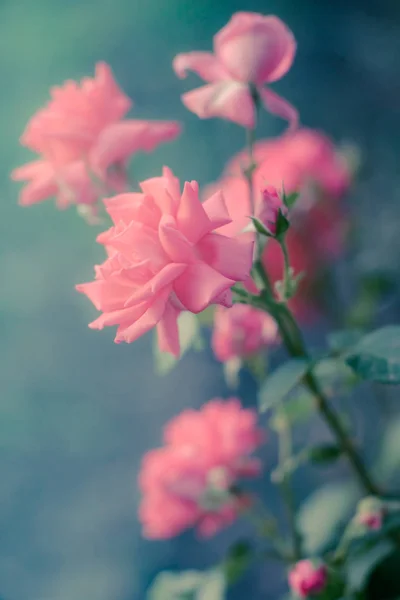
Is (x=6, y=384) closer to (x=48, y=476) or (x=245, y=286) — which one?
(x=48, y=476)

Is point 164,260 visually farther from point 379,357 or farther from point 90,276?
point 90,276

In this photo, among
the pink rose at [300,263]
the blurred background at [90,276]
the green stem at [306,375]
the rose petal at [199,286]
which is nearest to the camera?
the rose petal at [199,286]

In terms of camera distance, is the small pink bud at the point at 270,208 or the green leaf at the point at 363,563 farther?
the green leaf at the point at 363,563

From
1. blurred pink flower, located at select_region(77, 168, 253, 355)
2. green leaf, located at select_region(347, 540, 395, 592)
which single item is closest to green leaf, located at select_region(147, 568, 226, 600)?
green leaf, located at select_region(347, 540, 395, 592)

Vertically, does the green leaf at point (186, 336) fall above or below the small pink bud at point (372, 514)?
above

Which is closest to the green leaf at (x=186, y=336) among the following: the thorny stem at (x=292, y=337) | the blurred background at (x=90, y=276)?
the thorny stem at (x=292, y=337)

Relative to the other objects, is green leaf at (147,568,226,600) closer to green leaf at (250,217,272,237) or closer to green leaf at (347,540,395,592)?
green leaf at (347,540,395,592)

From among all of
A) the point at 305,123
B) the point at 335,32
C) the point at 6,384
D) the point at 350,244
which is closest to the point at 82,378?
the point at 6,384

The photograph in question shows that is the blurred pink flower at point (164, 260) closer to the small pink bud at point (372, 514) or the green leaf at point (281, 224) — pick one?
the green leaf at point (281, 224)
